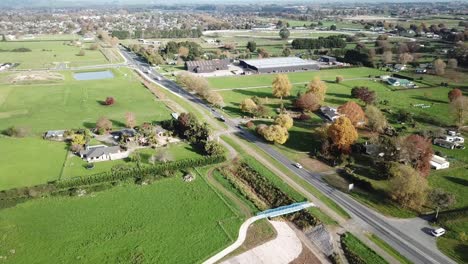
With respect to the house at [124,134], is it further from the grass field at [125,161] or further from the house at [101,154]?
the house at [101,154]

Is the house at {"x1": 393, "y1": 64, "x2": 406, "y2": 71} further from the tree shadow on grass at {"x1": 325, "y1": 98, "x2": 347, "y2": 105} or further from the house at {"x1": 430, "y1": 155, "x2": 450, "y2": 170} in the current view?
the house at {"x1": 430, "y1": 155, "x2": 450, "y2": 170}

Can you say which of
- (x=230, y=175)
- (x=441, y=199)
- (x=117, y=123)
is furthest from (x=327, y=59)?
(x=441, y=199)

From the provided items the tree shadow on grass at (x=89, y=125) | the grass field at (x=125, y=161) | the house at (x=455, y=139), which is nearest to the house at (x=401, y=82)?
the house at (x=455, y=139)

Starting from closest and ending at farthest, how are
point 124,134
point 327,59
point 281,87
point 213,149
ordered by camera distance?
1. point 213,149
2. point 124,134
3. point 281,87
4. point 327,59

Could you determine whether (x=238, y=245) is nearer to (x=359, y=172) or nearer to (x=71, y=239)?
(x=71, y=239)

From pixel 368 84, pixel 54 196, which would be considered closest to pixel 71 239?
pixel 54 196

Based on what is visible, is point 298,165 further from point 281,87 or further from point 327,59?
point 327,59
